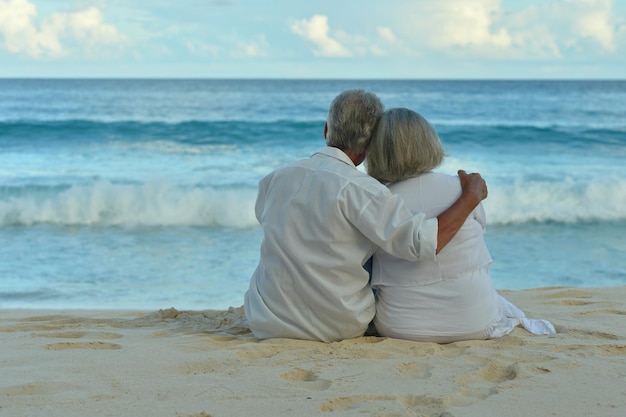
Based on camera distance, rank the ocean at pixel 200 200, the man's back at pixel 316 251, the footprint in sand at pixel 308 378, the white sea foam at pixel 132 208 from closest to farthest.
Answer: the footprint in sand at pixel 308 378
the man's back at pixel 316 251
the ocean at pixel 200 200
the white sea foam at pixel 132 208

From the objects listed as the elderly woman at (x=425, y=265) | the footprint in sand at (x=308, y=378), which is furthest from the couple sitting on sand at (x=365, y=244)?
the footprint in sand at (x=308, y=378)

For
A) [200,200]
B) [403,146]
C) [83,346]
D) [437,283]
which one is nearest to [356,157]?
[403,146]

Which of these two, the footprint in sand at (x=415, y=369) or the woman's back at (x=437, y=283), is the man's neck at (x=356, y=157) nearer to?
the woman's back at (x=437, y=283)

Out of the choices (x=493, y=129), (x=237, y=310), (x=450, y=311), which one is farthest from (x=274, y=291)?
(x=493, y=129)

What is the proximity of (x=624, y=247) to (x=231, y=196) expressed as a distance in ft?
17.1

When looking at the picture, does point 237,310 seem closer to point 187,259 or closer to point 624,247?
point 187,259

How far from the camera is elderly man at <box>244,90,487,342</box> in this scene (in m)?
3.16

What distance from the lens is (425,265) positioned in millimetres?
3367

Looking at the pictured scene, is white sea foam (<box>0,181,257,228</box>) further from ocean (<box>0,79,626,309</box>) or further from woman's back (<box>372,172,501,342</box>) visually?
woman's back (<box>372,172,501,342</box>)

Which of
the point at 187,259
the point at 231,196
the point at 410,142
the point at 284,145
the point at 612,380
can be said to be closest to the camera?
the point at 612,380

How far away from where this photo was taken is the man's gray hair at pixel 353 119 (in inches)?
131

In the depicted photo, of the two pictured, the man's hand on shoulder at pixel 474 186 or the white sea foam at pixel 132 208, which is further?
the white sea foam at pixel 132 208

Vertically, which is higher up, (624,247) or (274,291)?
(274,291)

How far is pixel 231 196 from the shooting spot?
1058cm
